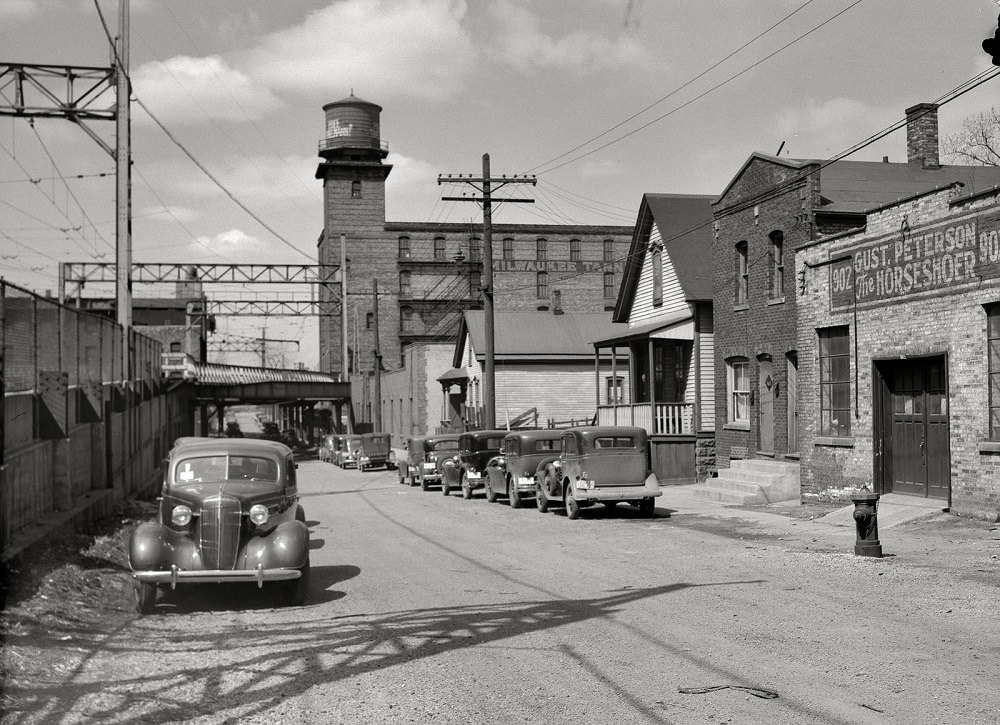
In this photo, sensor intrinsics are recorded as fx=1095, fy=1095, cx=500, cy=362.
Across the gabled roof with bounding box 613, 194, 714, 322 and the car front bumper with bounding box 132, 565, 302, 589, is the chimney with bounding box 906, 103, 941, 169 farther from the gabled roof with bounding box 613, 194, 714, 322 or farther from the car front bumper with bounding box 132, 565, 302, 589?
→ the car front bumper with bounding box 132, 565, 302, 589

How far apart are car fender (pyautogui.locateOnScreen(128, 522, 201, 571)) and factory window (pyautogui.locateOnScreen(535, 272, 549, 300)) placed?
82.7 meters

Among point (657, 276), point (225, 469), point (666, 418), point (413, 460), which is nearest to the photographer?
point (225, 469)

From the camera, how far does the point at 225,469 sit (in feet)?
42.9

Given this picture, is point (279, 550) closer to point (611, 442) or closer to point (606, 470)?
point (606, 470)

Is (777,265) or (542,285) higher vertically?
(542,285)

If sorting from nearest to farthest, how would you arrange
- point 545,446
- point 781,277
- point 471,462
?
point 545,446
point 781,277
point 471,462

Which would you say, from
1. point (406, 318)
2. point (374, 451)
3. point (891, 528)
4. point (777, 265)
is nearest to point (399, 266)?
point (406, 318)

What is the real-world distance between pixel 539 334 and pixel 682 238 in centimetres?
2346

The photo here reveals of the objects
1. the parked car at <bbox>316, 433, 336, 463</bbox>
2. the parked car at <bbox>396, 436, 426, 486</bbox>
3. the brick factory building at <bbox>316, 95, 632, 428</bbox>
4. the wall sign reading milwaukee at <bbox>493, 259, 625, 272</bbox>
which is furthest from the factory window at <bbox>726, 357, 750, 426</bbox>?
the wall sign reading milwaukee at <bbox>493, 259, 625, 272</bbox>

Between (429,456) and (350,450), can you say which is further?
(350,450)

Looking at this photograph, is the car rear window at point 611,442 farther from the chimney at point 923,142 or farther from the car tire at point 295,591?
the chimney at point 923,142

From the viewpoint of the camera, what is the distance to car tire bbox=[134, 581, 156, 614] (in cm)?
1151

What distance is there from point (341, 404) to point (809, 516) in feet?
222

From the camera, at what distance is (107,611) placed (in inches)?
455
